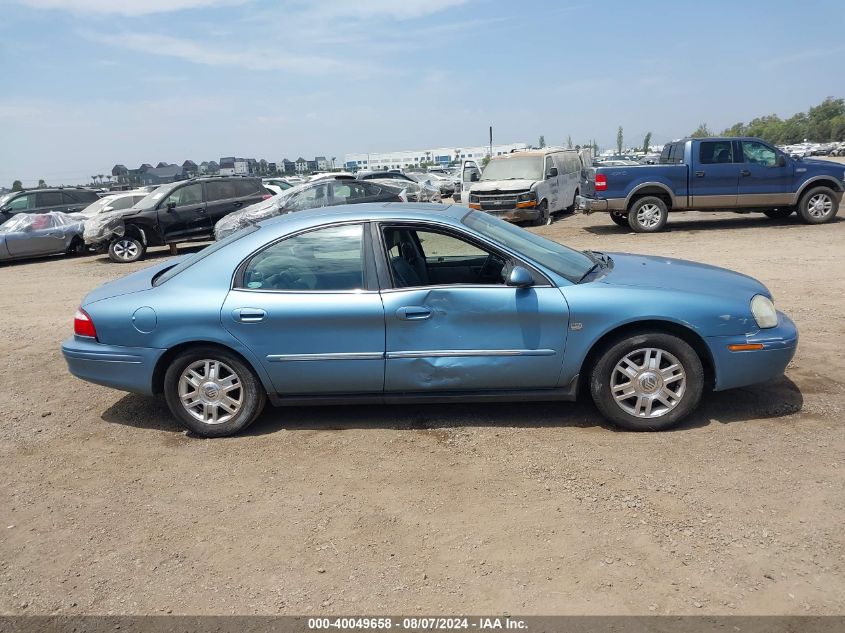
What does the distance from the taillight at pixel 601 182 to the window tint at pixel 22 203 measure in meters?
16.6

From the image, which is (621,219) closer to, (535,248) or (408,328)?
(535,248)

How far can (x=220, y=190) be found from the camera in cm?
1602

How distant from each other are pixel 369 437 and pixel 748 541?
7.94ft

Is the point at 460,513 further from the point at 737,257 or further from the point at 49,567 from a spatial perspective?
the point at 737,257

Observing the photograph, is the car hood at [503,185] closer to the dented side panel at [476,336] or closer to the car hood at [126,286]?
the car hood at [126,286]

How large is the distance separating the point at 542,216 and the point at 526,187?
977 millimetres

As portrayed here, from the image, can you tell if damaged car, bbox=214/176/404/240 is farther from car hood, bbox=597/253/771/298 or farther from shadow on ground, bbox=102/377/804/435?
car hood, bbox=597/253/771/298

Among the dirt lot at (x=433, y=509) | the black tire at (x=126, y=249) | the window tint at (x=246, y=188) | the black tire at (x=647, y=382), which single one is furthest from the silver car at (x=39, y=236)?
the black tire at (x=647, y=382)

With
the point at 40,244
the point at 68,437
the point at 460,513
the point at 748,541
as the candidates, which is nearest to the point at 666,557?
the point at 748,541

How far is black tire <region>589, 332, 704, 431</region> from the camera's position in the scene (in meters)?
4.33

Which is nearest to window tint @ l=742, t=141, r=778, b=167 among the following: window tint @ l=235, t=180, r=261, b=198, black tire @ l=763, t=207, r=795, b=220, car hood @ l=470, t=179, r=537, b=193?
black tire @ l=763, t=207, r=795, b=220

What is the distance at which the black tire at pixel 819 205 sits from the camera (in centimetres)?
1410

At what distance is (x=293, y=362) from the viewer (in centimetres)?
461

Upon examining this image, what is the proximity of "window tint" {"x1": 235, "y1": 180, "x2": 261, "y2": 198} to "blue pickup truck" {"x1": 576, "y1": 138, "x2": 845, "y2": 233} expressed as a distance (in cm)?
820
